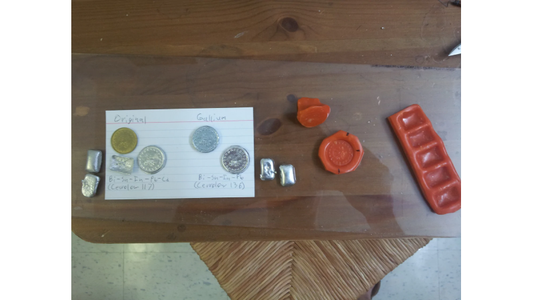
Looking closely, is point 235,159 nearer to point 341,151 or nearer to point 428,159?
point 341,151

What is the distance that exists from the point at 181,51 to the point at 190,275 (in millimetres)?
974

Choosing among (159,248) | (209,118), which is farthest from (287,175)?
(159,248)

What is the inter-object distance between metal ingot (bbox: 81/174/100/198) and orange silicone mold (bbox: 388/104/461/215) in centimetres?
88

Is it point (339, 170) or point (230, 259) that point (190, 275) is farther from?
point (339, 170)

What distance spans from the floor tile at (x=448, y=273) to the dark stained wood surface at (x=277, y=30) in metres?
0.90

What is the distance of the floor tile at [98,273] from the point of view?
129cm

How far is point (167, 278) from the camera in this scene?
129 cm

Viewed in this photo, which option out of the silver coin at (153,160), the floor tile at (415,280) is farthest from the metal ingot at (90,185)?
the floor tile at (415,280)

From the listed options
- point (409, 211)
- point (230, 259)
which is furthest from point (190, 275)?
point (409, 211)

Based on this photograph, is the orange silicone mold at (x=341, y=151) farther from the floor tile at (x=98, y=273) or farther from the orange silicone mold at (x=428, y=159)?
the floor tile at (x=98, y=273)

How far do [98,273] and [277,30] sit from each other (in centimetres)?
129

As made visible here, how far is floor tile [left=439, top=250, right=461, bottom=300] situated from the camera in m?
1.30

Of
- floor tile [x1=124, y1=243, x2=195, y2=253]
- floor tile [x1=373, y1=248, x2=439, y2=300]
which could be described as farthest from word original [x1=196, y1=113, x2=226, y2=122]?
floor tile [x1=373, y1=248, x2=439, y2=300]

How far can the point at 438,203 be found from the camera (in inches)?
32.6
